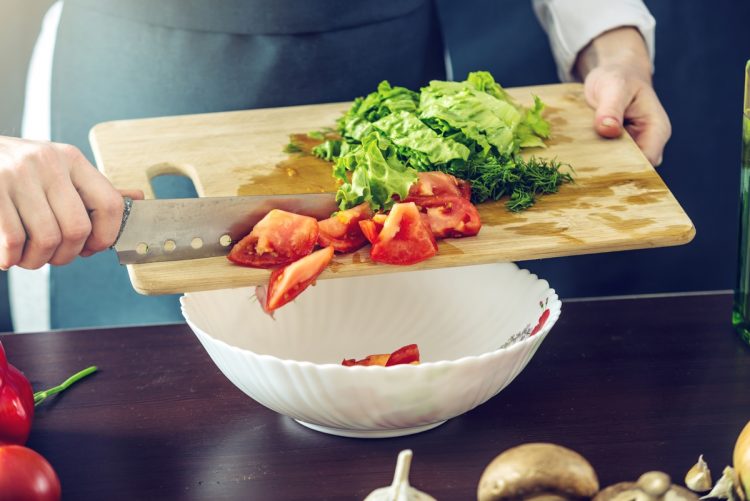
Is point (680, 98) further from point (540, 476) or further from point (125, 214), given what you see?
point (540, 476)

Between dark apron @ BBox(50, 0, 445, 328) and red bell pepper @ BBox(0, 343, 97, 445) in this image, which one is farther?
dark apron @ BBox(50, 0, 445, 328)

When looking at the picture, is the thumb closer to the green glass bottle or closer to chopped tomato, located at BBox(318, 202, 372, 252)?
the green glass bottle

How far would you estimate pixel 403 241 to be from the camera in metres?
1.39

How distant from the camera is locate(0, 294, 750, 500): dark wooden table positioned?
1.26m

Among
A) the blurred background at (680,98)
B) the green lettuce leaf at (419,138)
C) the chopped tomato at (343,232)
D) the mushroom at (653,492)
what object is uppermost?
the green lettuce leaf at (419,138)

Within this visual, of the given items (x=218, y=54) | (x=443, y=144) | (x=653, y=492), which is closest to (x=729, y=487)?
(x=653, y=492)

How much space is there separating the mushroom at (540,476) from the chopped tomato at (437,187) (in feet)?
1.90

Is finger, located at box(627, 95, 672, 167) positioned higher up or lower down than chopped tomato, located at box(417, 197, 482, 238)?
lower down

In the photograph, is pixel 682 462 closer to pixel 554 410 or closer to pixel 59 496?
pixel 554 410

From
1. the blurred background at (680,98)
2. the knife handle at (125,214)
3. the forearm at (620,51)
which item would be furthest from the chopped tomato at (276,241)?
the blurred background at (680,98)

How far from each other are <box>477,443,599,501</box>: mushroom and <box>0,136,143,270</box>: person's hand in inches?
25.6

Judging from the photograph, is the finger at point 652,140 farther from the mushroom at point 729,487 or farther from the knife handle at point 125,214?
the knife handle at point 125,214

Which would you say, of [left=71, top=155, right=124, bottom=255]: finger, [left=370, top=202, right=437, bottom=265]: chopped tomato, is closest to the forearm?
[left=370, top=202, right=437, bottom=265]: chopped tomato

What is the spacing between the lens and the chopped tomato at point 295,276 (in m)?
1.35
